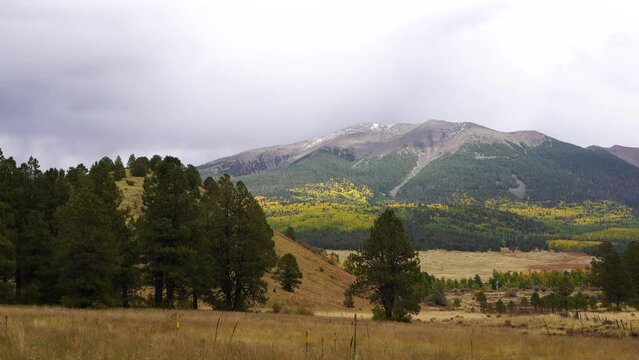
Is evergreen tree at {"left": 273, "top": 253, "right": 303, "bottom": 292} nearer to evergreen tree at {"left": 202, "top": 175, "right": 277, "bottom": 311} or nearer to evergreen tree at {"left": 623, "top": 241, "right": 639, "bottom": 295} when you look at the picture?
evergreen tree at {"left": 202, "top": 175, "right": 277, "bottom": 311}

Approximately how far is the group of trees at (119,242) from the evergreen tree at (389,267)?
7913 millimetres

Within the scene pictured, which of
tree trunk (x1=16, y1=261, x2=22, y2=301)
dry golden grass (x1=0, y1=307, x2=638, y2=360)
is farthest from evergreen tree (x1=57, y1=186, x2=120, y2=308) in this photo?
dry golden grass (x1=0, y1=307, x2=638, y2=360)

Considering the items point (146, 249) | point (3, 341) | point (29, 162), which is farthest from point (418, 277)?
point (3, 341)

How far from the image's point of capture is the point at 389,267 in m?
40.7

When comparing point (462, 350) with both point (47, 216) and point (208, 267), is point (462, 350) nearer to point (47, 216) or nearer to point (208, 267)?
point (208, 267)

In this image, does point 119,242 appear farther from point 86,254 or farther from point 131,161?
point 131,161

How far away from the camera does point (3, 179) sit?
123ft

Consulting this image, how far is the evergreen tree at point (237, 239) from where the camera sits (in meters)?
37.8

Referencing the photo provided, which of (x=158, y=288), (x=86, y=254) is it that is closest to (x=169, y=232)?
(x=158, y=288)

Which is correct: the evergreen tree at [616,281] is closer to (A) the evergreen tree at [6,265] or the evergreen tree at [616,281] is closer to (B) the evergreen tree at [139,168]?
(B) the evergreen tree at [139,168]

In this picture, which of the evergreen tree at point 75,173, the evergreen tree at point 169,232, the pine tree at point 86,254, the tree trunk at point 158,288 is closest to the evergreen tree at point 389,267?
the evergreen tree at point 169,232

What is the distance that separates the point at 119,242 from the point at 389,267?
804 inches

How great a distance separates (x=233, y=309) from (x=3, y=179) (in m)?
19.7

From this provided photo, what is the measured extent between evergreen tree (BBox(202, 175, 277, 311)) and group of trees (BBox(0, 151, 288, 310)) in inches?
3.0
